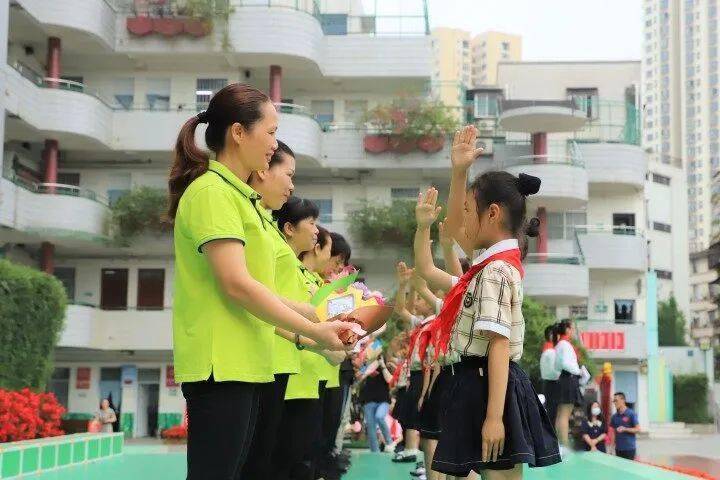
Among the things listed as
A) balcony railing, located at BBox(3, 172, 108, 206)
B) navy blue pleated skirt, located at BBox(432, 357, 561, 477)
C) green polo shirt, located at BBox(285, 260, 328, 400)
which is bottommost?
navy blue pleated skirt, located at BBox(432, 357, 561, 477)

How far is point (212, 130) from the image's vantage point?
14.2 feet

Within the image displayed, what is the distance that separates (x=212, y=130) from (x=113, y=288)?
32.9m

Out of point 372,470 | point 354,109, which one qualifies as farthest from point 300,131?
point 372,470

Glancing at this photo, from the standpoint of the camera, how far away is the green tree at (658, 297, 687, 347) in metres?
77.1

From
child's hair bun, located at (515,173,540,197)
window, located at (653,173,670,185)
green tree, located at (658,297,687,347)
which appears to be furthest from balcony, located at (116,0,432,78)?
green tree, located at (658,297,687,347)

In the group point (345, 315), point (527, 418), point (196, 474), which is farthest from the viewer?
point (527, 418)

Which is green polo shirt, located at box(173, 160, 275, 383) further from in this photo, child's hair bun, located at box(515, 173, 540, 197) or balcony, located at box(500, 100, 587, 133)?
balcony, located at box(500, 100, 587, 133)

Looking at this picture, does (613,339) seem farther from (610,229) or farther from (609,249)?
(610,229)

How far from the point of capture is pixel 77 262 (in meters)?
36.4

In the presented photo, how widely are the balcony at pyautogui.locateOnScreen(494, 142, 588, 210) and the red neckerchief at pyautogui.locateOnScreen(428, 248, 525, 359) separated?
3204 centimetres

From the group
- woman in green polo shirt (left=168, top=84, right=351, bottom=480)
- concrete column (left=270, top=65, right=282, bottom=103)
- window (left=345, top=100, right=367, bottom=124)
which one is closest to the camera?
woman in green polo shirt (left=168, top=84, right=351, bottom=480)

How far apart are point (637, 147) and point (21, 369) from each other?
2673cm

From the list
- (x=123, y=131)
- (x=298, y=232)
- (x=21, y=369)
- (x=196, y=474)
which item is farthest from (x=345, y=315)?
(x=123, y=131)

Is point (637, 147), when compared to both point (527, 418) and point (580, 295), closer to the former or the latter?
point (580, 295)
